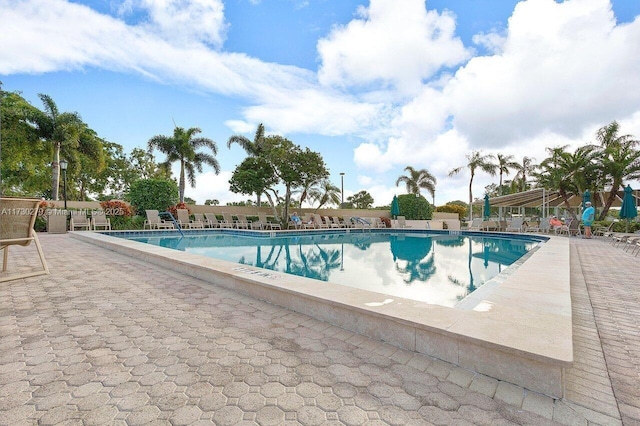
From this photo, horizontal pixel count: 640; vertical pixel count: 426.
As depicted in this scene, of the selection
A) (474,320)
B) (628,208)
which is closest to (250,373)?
(474,320)

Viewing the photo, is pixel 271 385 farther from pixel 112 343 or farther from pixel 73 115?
pixel 73 115

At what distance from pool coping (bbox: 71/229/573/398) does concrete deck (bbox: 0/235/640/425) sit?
0.08m

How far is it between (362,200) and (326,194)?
8.16 m

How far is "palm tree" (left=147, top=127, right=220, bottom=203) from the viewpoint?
69.5ft

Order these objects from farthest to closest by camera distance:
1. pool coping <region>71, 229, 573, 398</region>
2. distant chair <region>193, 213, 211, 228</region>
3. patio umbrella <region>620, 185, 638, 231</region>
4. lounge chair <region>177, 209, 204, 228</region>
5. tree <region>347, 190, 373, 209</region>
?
tree <region>347, 190, 373, 209</region> < distant chair <region>193, 213, 211, 228</region> < lounge chair <region>177, 209, 204, 228</region> < patio umbrella <region>620, 185, 638, 231</region> < pool coping <region>71, 229, 573, 398</region>

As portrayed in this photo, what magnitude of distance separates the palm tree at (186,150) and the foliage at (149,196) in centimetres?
425

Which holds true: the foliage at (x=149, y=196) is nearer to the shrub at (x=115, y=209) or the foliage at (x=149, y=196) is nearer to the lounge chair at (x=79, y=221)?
the shrub at (x=115, y=209)

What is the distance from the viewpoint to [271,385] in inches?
67.2

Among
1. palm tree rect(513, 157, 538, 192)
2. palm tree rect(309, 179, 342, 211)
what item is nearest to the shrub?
palm tree rect(309, 179, 342, 211)

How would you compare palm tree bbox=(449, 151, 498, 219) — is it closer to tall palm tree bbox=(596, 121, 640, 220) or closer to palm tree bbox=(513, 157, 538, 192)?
palm tree bbox=(513, 157, 538, 192)

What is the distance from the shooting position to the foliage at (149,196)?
16.1 metres

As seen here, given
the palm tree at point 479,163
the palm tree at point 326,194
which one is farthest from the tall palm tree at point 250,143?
the palm tree at point 479,163

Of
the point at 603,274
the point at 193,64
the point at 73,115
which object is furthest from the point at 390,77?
the point at 73,115

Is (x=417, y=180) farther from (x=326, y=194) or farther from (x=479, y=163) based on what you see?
(x=326, y=194)
